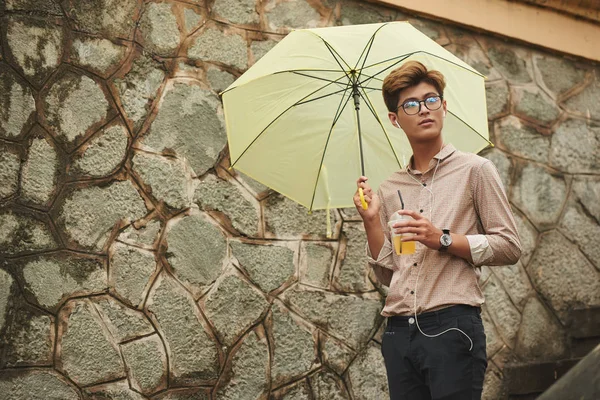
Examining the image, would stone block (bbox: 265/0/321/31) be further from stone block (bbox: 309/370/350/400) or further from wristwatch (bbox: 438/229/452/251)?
wristwatch (bbox: 438/229/452/251)

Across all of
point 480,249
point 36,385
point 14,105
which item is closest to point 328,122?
point 480,249

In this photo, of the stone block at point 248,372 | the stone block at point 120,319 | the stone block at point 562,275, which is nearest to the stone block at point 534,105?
the stone block at point 562,275

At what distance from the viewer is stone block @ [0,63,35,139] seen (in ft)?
12.6

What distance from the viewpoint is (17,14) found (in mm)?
3973

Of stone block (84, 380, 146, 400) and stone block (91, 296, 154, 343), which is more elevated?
stone block (91, 296, 154, 343)

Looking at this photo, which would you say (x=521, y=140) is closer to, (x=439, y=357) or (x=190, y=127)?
(x=190, y=127)

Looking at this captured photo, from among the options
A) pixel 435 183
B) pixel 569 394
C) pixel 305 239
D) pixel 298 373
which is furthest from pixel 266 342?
pixel 569 394

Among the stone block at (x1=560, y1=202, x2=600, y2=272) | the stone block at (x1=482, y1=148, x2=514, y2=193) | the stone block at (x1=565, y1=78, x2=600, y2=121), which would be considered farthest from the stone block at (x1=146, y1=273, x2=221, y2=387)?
the stone block at (x1=565, y1=78, x2=600, y2=121)

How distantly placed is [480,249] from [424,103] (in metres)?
0.57

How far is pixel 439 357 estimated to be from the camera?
2.51 metres

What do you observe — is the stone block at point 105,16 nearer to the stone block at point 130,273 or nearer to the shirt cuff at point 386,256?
the stone block at point 130,273

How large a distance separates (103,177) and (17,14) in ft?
3.07

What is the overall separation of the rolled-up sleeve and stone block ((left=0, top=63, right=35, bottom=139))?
2.36 meters

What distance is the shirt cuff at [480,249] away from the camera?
8.41ft
